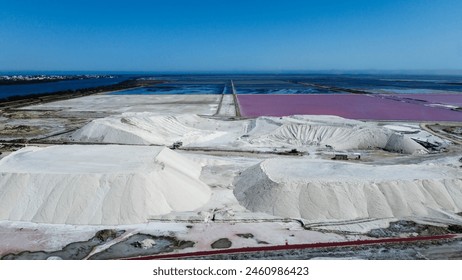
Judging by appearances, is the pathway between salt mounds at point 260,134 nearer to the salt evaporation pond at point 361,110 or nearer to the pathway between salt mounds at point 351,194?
the pathway between salt mounds at point 351,194

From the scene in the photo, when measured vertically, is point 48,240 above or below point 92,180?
below

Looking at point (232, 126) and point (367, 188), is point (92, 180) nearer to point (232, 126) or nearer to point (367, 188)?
point (367, 188)

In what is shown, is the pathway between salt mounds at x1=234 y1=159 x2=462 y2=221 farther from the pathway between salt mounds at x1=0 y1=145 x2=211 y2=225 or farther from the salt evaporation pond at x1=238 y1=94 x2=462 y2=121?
the salt evaporation pond at x1=238 y1=94 x2=462 y2=121

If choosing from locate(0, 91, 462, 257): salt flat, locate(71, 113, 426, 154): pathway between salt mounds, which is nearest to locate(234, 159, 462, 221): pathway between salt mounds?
locate(0, 91, 462, 257): salt flat

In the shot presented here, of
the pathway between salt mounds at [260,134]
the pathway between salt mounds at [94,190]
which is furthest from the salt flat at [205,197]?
the pathway between salt mounds at [260,134]

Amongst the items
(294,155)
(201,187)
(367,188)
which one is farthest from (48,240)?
(294,155)

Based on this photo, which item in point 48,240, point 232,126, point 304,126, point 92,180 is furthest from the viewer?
point 232,126
